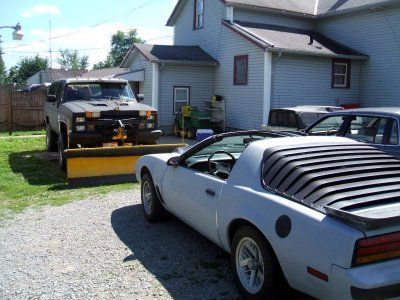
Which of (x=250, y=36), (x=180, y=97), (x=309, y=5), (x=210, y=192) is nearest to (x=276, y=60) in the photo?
(x=250, y=36)

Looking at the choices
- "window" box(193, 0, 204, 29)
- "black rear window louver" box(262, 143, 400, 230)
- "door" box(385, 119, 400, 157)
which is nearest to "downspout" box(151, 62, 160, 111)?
"window" box(193, 0, 204, 29)

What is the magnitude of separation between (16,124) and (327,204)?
64.9 ft

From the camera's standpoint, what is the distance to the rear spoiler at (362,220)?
2.93 metres

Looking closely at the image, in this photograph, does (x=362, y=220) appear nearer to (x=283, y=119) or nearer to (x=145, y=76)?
(x=283, y=119)

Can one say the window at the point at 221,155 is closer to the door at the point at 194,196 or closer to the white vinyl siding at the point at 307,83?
the door at the point at 194,196

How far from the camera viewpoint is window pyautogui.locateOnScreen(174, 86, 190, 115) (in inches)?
772

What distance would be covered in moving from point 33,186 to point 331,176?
6418 millimetres

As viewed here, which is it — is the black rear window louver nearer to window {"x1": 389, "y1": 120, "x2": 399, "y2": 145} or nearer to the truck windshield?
window {"x1": 389, "y1": 120, "x2": 399, "y2": 145}

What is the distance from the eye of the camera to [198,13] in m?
22.2

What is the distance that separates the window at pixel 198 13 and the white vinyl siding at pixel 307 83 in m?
6.25

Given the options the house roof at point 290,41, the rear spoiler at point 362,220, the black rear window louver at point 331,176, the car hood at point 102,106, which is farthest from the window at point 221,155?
the house roof at point 290,41

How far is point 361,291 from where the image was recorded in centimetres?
288

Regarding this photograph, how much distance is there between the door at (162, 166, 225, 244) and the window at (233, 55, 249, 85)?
13.0 m

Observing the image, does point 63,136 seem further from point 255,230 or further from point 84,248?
point 255,230
